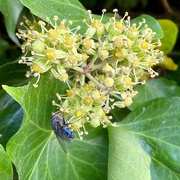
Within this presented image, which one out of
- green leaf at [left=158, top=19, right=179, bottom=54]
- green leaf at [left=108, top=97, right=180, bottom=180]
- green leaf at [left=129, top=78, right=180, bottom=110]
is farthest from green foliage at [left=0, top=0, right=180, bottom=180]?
green leaf at [left=158, top=19, right=179, bottom=54]

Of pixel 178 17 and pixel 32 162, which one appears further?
pixel 178 17

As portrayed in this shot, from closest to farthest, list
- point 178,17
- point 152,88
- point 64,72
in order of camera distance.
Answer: point 64,72 < point 152,88 < point 178,17

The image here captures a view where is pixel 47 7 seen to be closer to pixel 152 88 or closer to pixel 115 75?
pixel 115 75

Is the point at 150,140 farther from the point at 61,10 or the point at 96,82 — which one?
the point at 61,10

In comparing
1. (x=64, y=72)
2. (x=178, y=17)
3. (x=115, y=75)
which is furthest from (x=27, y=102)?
(x=178, y=17)

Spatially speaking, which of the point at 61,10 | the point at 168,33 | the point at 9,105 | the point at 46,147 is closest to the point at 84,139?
the point at 46,147

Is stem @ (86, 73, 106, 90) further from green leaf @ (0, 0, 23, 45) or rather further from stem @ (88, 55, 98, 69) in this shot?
green leaf @ (0, 0, 23, 45)
